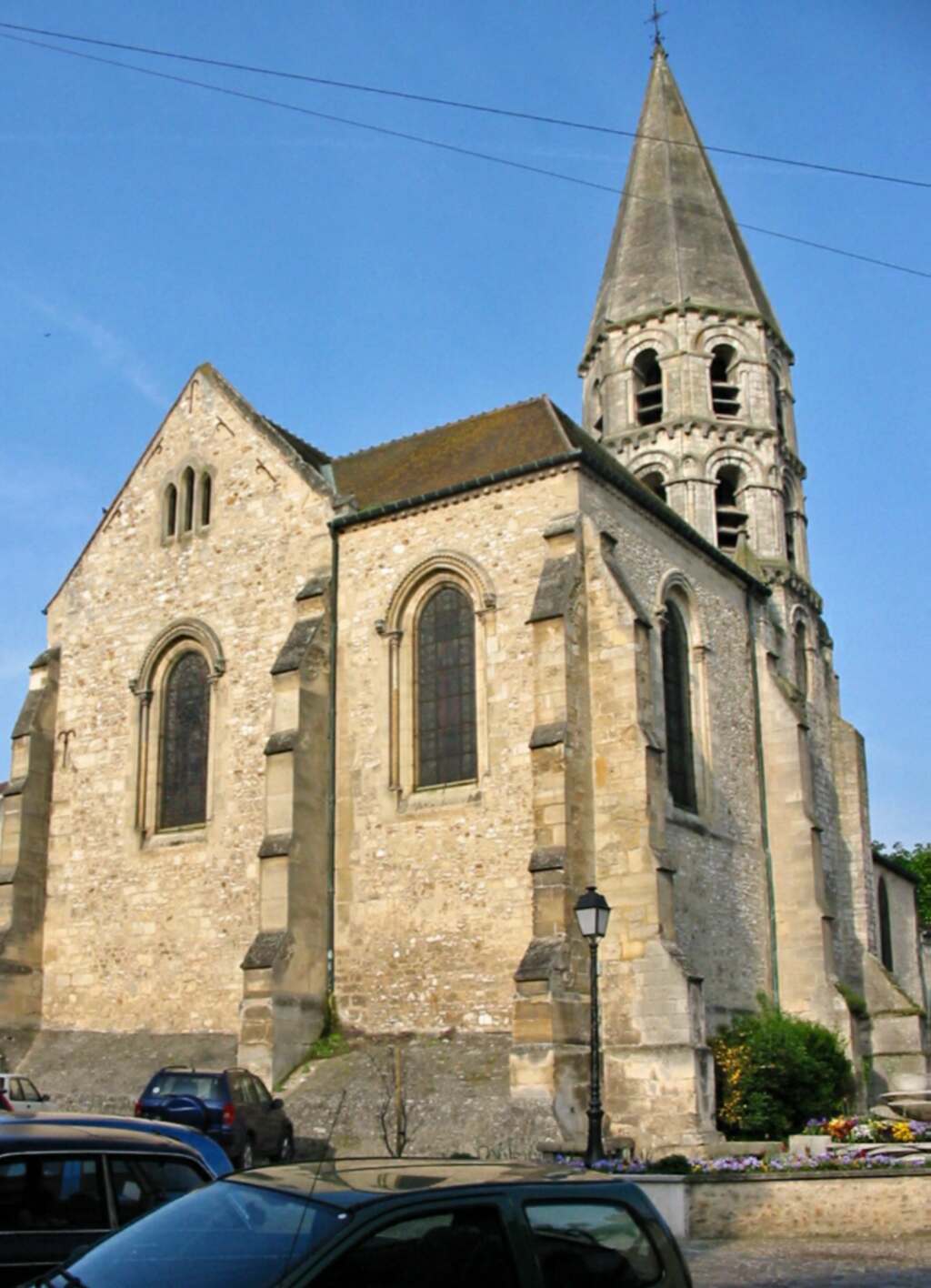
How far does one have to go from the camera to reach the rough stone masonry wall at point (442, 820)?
70.2 ft

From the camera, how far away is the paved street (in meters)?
10.4

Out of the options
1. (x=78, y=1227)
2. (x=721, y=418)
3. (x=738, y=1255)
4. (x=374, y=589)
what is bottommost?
(x=738, y=1255)

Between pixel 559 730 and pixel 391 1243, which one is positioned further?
pixel 559 730

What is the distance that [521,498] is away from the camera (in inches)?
904

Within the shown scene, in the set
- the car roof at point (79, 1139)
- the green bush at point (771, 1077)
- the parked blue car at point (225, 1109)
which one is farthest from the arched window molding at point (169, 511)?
the car roof at point (79, 1139)

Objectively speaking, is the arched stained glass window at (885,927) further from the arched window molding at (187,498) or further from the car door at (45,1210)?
the car door at (45,1210)

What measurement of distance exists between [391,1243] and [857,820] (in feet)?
91.4

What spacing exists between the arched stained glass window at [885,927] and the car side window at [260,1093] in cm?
2042

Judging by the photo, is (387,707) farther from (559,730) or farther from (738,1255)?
(738,1255)

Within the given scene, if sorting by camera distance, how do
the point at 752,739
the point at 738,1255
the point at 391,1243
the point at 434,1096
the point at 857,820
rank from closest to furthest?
the point at 391,1243 → the point at 738,1255 → the point at 434,1096 → the point at 752,739 → the point at 857,820

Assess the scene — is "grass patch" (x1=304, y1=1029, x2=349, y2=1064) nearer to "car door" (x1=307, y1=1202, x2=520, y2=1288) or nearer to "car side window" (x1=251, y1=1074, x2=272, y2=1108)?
"car side window" (x1=251, y1=1074, x2=272, y2=1108)

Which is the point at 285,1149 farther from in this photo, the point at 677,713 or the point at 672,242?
the point at 672,242

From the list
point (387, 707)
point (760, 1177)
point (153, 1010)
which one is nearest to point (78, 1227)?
point (760, 1177)

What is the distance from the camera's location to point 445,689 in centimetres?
2333
